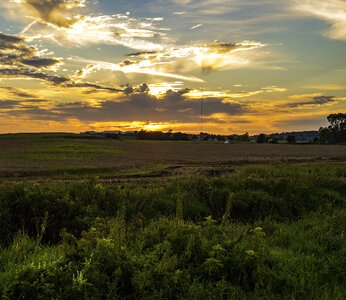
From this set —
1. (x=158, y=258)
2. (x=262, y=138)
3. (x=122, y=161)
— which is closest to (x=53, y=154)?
(x=122, y=161)

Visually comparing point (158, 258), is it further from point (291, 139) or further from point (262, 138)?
point (291, 139)

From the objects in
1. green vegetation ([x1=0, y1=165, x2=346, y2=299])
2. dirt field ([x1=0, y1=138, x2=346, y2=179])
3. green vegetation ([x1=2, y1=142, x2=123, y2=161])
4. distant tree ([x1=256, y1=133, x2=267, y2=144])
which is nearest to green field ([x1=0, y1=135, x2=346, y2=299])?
green vegetation ([x1=0, y1=165, x2=346, y2=299])

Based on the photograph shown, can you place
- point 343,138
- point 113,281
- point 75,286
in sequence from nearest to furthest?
point 75,286, point 113,281, point 343,138

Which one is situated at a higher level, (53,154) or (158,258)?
(53,154)

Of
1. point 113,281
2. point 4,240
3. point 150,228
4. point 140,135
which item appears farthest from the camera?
point 140,135

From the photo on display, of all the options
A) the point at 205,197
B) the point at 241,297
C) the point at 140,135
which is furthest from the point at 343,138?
the point at 241,297

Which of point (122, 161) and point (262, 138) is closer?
point (122, 161)

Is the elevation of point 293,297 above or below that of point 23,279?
below

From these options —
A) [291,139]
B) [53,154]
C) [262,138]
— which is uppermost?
[262,138]

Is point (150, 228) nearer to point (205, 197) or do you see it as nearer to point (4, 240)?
point (4, 240)

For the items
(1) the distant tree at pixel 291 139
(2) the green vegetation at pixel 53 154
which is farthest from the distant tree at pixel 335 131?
(2) the green vegetation at pixel 53 154

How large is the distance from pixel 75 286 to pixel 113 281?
0.62m

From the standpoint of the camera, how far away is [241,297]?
4.67 metres

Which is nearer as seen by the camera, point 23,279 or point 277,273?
point 23,279
